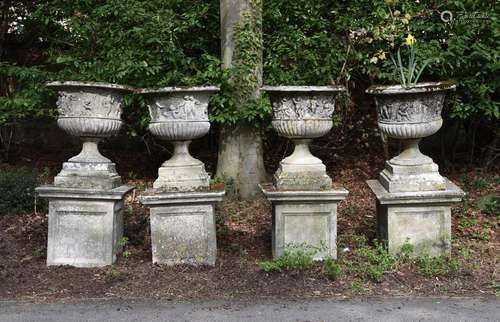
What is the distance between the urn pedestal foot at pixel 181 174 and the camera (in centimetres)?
470

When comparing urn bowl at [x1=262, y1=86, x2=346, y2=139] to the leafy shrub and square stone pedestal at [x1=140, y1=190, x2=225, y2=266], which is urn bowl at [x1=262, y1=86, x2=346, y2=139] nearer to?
square stone pedestal at [x1=140, y1=190, x2=225, y2=266]

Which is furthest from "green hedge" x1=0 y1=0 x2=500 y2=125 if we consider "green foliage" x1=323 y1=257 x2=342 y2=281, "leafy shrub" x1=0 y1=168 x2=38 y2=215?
"green foliage" x1=323 y1=257 x2=342 y2=281

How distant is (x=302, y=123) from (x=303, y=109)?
0.39ft

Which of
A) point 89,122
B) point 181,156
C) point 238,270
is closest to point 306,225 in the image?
point 238,270

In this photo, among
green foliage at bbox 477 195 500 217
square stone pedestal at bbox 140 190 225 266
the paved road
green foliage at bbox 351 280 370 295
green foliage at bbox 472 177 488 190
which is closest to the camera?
the paved road

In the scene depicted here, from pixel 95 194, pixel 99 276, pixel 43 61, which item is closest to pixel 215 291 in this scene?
pixel 99 276

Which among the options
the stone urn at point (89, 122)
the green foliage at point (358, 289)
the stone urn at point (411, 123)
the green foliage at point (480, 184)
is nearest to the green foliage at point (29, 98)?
the stone urn at point (89, 122)

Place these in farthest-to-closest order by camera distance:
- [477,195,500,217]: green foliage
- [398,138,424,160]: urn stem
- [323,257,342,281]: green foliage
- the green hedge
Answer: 1. the green hedge
2. [477,195,500,217]: green foliage
3. [398,138,424,160]: urn stem
4. [323,257,342,281]: green foliage

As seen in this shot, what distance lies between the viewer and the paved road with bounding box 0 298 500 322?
12.4 feet

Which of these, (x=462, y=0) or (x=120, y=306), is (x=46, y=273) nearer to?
(x=120, y=306)

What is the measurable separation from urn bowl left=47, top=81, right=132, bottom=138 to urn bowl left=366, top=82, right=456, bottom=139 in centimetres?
223

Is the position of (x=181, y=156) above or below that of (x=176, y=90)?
below

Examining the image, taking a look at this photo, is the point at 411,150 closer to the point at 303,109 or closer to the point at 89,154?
the point at 303,109

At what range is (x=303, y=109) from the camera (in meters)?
4.63
